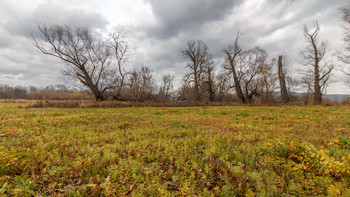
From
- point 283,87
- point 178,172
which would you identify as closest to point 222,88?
point 283,87

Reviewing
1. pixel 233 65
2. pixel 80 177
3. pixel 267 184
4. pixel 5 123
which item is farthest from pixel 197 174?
pixel 233 65

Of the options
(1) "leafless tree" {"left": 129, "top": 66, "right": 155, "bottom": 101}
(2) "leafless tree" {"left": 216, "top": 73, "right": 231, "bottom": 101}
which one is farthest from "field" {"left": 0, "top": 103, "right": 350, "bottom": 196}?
(2) "leafless tree" {"left": 216, "top": 73, "right": 231, "bottom": 101}

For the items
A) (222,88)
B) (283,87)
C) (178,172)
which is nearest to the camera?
(178,172)

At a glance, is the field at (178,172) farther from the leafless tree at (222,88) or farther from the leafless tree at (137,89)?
the leafless tree at (222,88)

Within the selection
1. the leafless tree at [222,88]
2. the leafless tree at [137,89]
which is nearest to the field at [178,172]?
the leafless tree at [137,89]

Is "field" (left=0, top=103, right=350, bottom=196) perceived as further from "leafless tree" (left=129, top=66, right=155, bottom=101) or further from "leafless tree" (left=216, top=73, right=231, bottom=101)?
"leafless tree" (left=216, top=73, right=231, bottom=101)

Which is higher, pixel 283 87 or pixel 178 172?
pixel 283 87

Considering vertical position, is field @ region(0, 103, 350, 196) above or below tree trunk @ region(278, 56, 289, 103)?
below

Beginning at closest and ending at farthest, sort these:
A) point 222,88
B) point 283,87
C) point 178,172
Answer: point 178,172, point 283,87, point 222,88

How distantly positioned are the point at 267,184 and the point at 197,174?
121 cm

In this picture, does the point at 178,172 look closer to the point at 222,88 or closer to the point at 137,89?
the point at 137,89

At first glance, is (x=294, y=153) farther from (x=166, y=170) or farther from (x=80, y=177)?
(x=80, y=177)

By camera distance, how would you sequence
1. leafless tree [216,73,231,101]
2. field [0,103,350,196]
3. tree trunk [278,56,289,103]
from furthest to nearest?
leafless tree [216,73,231,101] → tree trunk [278,56,289,103] → field [0,103,350,196]

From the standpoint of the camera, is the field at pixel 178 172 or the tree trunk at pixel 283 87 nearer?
the field at pixel 178 172
